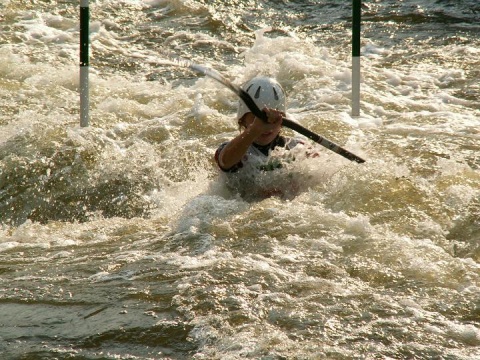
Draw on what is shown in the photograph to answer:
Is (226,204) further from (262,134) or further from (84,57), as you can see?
(84,57)

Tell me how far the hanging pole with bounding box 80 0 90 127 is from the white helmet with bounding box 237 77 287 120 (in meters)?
2.04

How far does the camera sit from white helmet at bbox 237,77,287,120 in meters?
5.84

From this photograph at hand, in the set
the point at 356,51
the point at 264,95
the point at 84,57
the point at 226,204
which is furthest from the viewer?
the point at 356,51

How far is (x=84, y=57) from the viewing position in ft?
24.1

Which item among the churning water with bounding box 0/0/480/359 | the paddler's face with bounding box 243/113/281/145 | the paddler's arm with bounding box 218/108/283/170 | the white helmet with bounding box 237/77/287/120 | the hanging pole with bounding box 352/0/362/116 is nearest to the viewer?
the churning water with bounding box 0/0/480/359

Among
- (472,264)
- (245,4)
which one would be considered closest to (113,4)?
(245,4)

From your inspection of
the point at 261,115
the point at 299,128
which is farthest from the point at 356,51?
the point at 261,115

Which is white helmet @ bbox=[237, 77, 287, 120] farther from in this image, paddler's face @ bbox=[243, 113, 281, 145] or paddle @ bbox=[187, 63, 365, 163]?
paddle @ bbox=[187, 63, 365, 163]

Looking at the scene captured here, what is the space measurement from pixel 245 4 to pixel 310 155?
714 cm

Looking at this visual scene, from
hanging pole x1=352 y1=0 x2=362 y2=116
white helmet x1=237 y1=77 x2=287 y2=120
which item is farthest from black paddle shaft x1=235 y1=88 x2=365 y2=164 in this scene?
hanging pole x1=352 y1=0 x2=362 y2=116

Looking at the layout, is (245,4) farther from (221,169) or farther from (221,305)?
Answer: (221,305)

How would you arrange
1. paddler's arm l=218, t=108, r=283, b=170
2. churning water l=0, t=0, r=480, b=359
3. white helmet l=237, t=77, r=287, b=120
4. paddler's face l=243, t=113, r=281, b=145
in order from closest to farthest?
churning water l=0, t=0, r=480, b=359, paddler's arm l=218, t=108, r=283, b=170, paddler's face l=243, t=113, r=281, b=145, white helmet l=237, t=77, r=287, b=120

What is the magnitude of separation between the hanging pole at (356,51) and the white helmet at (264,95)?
→ 5.94 ft

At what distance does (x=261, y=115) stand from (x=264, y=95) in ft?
1.42
